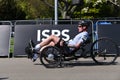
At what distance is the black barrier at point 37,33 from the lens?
16.6 meters

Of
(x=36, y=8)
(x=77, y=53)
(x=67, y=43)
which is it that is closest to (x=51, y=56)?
(x=67, y=43)

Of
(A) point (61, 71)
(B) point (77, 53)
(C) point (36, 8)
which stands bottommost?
(A) point (61, 71)

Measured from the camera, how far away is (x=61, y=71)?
12.7 metres

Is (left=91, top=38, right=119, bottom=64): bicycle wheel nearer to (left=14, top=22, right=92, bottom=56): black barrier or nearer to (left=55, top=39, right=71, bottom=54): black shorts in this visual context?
(left=55, top=39, right=71, bottom=54): black shorts

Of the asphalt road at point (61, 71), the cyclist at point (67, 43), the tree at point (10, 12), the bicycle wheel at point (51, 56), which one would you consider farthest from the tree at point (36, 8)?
the bicycle wheel at point (51, 56)

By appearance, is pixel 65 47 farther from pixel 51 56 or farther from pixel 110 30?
pixel 110 30

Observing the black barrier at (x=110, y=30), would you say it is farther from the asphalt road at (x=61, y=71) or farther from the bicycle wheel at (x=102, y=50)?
the bicycle wheel at (x=102, y=50)

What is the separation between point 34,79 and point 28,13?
1538 inches

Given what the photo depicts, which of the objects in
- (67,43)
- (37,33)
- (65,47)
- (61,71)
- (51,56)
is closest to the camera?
(61,71)

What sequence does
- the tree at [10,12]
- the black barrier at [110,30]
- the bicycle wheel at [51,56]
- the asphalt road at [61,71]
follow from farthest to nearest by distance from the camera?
the tree at [10,12] → the black barrier at [110,30] → the bicycle wheel at [51,56] → the asphalt road at [61,71]

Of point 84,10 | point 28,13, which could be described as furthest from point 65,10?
point 28,13

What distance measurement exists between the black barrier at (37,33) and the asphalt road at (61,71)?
1759 millimetres

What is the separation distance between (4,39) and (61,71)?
4.66 metres

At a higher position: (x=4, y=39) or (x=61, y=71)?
(x=4, y=39)
